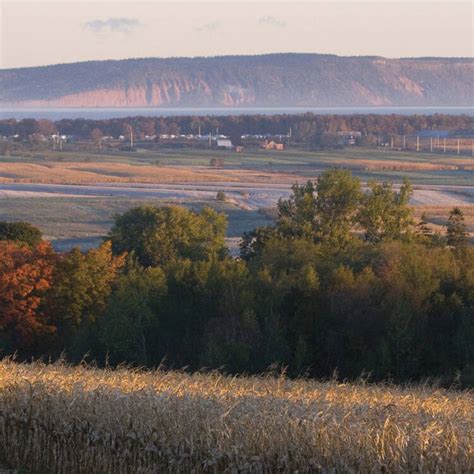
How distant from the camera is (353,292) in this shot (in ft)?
117

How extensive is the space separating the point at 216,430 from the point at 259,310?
2021 cm

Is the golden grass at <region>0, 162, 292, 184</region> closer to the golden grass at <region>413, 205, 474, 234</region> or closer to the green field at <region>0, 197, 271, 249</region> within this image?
the green field at <region>0, 197, 271, 249</region>

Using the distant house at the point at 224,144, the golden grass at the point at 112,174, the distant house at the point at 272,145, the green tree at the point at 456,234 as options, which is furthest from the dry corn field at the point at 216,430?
the distant house at the point at 224,144

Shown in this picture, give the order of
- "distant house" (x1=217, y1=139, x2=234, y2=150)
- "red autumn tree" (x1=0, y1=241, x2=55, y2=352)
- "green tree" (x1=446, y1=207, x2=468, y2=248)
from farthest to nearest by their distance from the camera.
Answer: "distant house" (x1=217, y1=139, x2=234, y2=150) < "green tree" (x1=446, y1=207, x2=468, y2=248) < "red autumn tree" (x1=0, y1=241, x2=55, y2=352)

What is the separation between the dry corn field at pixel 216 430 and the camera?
46.6 ft

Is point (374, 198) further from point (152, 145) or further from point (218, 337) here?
point (152, 145)

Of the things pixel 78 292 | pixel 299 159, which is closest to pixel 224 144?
pixel 299 159

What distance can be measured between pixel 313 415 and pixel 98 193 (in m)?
83.6

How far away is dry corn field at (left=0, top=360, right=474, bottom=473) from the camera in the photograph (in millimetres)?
14211

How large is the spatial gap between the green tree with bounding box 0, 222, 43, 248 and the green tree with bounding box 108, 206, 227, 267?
11.6 feet

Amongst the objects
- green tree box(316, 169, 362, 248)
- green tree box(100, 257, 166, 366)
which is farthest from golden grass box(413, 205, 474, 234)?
green tree box(100, 257, 166, 366)

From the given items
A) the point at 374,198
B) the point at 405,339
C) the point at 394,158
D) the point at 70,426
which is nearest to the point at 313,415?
the point at 70,426

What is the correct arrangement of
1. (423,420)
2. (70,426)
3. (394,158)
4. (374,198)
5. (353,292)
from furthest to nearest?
1. (394,158)
2. (374,198)
3. (353,292)
4. (70,426)
5. (423,420)

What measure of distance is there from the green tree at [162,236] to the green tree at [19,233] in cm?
353
